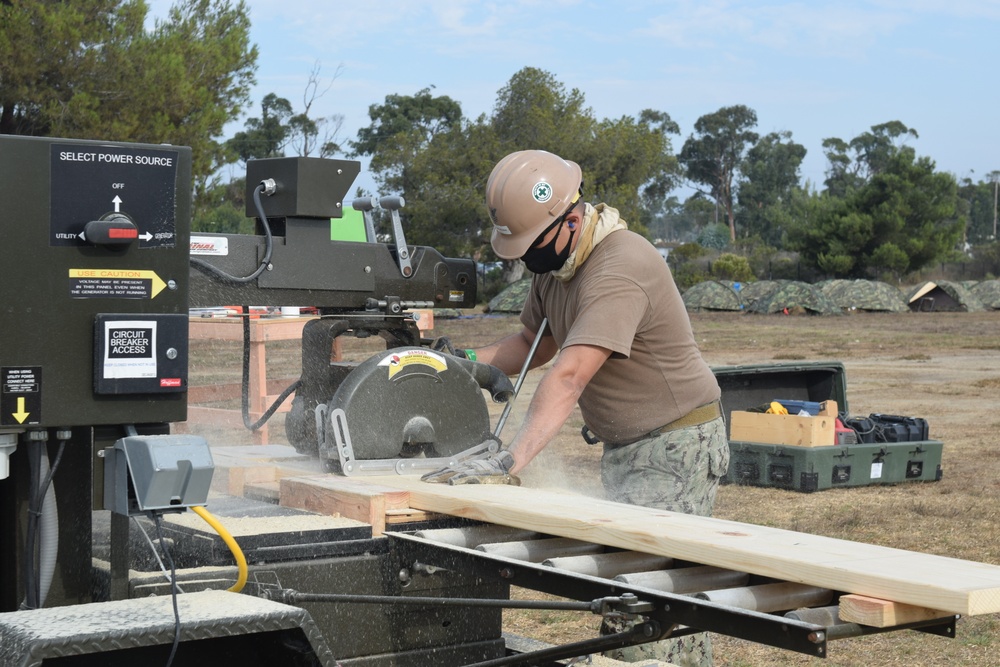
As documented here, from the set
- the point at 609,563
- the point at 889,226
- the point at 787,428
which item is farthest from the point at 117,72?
the point at 889,226

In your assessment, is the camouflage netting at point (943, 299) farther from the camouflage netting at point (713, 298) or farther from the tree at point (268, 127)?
the tree at point (268, 127)

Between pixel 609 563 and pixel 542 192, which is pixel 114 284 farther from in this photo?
pixel 542 192

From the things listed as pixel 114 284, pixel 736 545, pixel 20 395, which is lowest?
pixel 736 545

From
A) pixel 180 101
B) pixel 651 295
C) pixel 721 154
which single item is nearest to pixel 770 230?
pixel 721 154

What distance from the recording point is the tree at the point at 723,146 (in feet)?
314

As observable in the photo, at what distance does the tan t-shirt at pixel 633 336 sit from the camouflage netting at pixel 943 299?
1237 inches

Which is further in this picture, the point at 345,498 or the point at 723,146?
the point at 723,146

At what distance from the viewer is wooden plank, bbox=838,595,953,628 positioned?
2.01 metres

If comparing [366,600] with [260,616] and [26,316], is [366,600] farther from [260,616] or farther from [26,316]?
[26,316]

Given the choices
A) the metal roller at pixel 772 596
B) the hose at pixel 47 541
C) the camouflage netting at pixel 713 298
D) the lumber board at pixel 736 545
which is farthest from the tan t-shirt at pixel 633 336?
the camouflage netting at pixel 713 298

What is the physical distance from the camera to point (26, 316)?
2.25m

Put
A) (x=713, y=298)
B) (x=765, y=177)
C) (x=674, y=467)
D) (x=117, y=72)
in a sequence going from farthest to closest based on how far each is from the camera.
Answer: (x=765, y=177), (x=713, y=298), (x=117, y=72), (x=674, y=467)

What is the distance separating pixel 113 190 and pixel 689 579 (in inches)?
56.5

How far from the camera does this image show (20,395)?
2264mm
